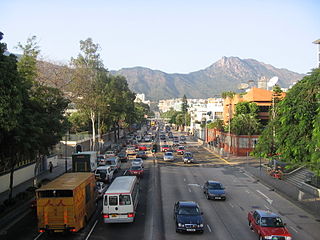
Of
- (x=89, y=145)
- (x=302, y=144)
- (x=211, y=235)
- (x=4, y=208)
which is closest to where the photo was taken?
(x=211, y=235)

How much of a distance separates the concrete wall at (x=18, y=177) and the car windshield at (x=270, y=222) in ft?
81.7

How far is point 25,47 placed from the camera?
34.2 meters

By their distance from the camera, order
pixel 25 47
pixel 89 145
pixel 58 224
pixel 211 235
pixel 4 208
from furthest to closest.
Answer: pixel 89 145 → pixel 25 47 → pixel 4 208 → pixel 211 235 → pixel 58 224

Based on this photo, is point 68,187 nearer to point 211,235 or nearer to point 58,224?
point 58,224

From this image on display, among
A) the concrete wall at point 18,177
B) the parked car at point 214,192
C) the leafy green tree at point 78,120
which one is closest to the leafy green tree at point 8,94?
the parked car at point 214,192

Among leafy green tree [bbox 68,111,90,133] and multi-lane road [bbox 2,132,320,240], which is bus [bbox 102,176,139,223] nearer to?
multi-lane road [bbox 2,132,320,240]

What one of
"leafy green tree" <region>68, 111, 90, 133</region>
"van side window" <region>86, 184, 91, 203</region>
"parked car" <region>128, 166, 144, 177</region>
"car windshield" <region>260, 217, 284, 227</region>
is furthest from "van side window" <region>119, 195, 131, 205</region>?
"leafy green tree" <region>68, 111, 90, 133</region>

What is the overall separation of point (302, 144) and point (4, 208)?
66.7 feet

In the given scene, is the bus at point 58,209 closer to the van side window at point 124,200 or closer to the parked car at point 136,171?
the van side window at point 124,200

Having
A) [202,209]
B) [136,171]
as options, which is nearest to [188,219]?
[202,209]

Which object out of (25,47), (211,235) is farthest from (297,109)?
(25,47)

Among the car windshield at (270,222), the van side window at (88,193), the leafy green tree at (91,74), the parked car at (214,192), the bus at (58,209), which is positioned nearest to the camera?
the bus at (58,209)

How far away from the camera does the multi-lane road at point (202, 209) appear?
63.4ft

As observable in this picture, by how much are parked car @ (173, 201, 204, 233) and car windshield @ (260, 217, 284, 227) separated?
3275 mm
